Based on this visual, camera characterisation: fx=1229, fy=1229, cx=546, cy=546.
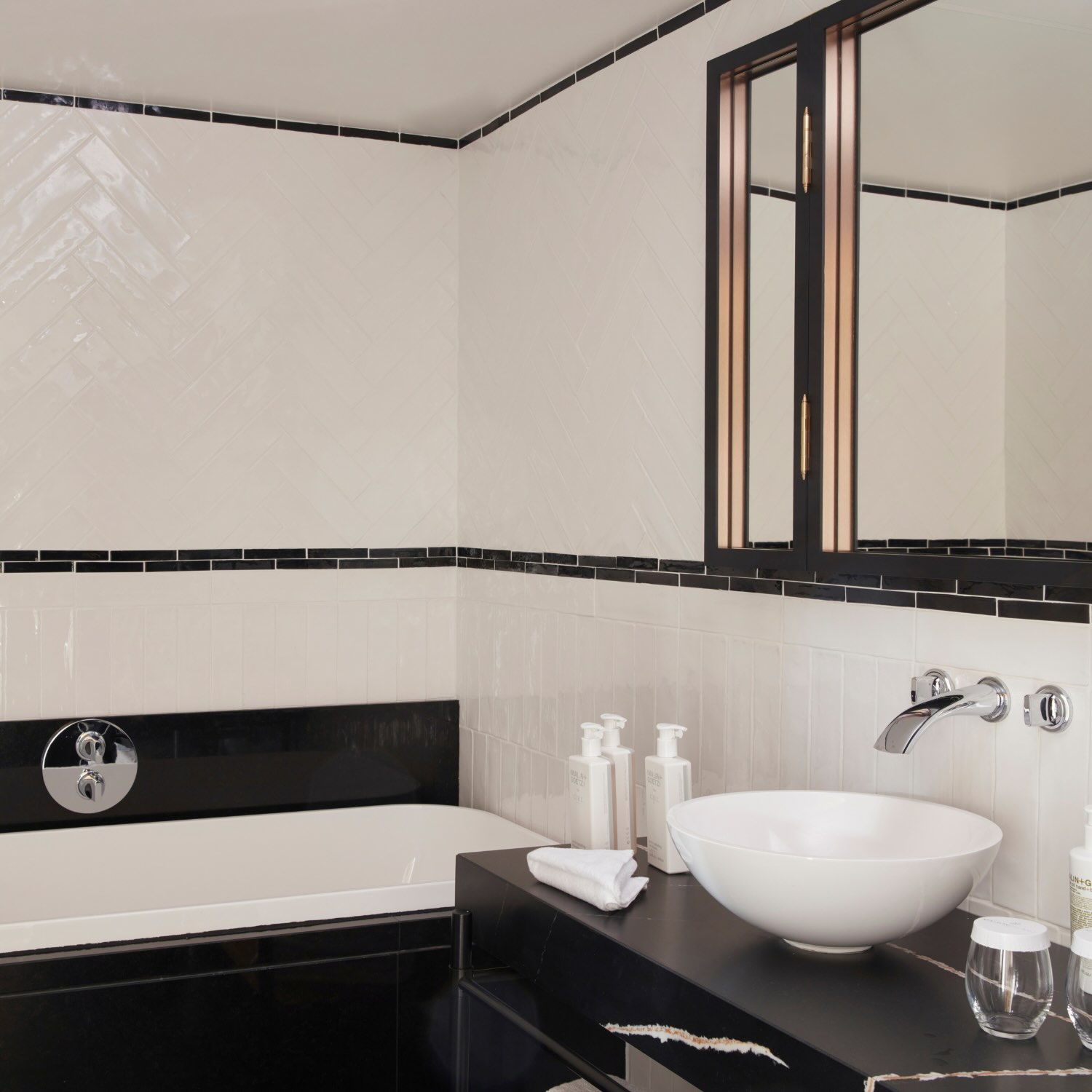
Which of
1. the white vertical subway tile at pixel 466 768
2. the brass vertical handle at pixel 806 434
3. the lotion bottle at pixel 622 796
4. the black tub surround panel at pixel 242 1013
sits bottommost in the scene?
the black tub surround panel at pixel 242 1013

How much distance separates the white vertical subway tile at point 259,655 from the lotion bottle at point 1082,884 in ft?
8.43

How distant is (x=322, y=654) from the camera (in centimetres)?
373

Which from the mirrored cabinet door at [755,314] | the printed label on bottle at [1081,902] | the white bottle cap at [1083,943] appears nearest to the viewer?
the white bottle cap at [1083,943]

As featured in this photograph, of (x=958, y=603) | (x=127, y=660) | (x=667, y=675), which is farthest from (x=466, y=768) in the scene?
(x=958, y=603)

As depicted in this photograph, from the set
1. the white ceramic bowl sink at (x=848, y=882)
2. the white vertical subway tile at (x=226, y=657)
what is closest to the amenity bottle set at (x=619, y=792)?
the white ceramic bowl sink at (x=848, y=882)

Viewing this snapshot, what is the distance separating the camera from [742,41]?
99.1 inches

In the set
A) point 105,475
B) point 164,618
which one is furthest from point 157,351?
point 164,618

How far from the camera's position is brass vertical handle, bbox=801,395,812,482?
7.13ft

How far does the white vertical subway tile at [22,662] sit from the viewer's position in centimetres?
338

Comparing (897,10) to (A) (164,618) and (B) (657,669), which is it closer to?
(B) (657,669)

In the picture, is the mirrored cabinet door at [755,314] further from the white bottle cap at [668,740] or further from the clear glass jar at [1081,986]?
the clear glass jar at [1081,986]

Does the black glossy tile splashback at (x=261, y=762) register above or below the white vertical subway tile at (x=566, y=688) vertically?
below

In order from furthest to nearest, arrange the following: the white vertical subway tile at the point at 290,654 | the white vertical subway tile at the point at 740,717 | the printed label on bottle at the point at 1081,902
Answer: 1. the white vertical subway tile at the point at 290,654
2. the white vertical subway tile at the point at 740,717
3. the printed label on bottle at the point at 1081,902

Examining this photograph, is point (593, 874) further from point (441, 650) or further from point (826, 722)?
point (441, 650)
